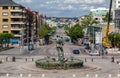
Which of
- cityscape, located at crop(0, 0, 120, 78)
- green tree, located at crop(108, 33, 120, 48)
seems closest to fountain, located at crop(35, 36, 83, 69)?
cityscape, located at crop(0, 0, 120, 78)

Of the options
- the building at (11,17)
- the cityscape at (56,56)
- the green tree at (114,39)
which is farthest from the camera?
the building at (11,17)

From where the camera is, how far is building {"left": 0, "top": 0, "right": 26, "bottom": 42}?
616 ft

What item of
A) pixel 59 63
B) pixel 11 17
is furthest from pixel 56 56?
pixel 11 17

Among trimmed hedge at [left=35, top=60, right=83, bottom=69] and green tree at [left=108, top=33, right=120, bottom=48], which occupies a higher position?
trimmed hedge at [left=35, top=60, right=83, bottom=69]

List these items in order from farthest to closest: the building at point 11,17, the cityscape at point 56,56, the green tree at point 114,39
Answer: the building at point 11,17 → the green tree at point 114,39 → the cityscape at point 56,56

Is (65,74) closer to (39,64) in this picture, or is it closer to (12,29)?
(39,64)

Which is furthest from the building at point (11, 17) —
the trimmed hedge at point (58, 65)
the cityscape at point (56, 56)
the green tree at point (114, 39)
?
the trimmed hedge at point (58, 65)

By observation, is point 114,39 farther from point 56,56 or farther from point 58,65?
point 58,65

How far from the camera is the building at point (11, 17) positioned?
188m

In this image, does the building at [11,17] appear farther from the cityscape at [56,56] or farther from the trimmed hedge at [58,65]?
the trimmed hedge at [58,65]

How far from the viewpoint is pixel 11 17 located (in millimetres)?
189625

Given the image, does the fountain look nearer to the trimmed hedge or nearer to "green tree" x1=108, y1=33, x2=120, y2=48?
the trimmed hedge

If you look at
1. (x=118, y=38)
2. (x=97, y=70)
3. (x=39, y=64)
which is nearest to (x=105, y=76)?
(x=97, y=70)

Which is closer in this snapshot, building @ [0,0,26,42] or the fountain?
the fountain
